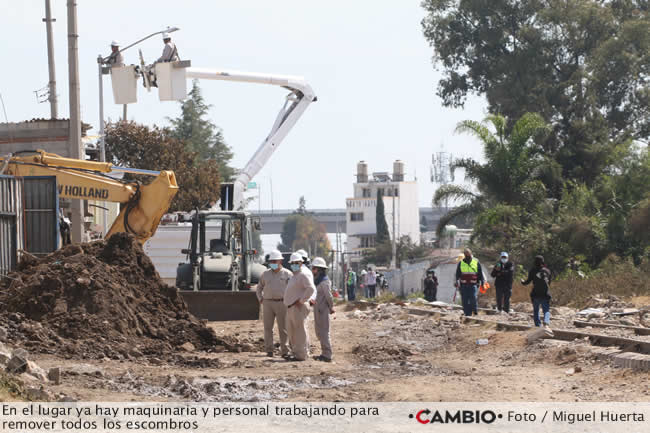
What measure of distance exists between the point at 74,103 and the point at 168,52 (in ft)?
21.3

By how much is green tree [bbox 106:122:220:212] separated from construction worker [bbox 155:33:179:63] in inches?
829

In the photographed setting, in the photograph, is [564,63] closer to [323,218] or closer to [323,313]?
[323,313]

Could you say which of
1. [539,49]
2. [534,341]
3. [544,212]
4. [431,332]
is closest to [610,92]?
[539,49]

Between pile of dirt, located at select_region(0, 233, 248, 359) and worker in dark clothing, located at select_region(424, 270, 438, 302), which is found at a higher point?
pile of dirt, located at select_region(0, 233, 248, 359)

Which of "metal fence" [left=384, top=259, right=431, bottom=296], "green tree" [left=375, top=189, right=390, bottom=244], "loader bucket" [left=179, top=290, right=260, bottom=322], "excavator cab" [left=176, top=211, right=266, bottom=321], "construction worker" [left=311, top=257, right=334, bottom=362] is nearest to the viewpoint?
"construction worker" [left=311, top=257, right=334, bottom=362]

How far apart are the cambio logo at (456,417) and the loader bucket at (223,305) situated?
1314cm

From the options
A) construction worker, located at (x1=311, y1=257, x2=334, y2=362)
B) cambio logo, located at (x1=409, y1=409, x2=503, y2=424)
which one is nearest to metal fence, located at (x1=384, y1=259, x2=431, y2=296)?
construction worker, located at (x1=311, y1=257, x2=334, y2=362)

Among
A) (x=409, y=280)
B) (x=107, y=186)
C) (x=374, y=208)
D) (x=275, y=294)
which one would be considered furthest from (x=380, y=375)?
(x=374, y=208)

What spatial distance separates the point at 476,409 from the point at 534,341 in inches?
296

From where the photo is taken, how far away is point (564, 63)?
5638 centimetres

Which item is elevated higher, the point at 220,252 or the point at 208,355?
the point at 220,252

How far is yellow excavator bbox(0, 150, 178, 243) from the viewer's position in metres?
23.9

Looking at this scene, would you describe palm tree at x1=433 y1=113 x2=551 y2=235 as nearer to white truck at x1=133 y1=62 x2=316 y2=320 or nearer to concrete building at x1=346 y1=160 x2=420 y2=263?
white truck at x1=133 y1=62 x2=316 y2=320

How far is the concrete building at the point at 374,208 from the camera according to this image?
5630 inches
